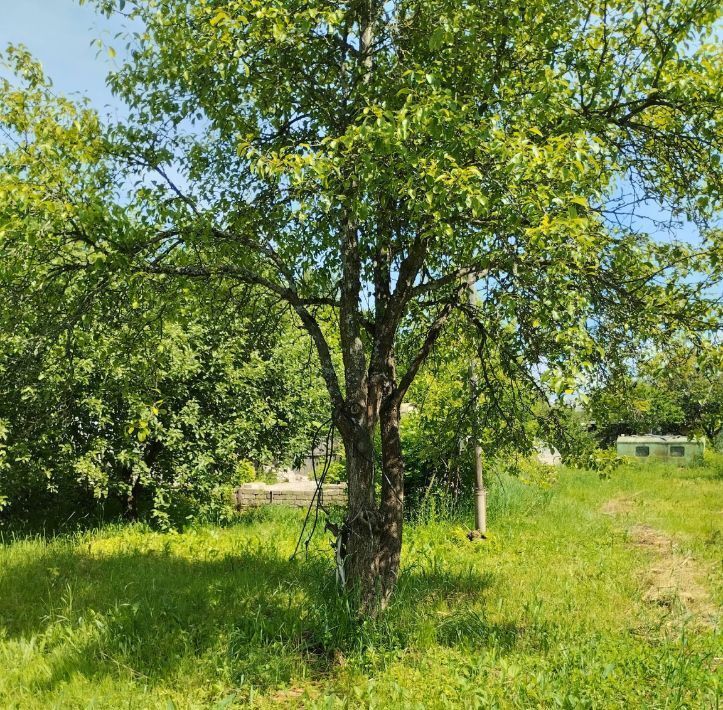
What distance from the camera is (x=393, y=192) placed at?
5082 millimetres

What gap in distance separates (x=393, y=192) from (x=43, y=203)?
2.55 m

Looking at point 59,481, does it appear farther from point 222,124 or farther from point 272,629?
point 222,124

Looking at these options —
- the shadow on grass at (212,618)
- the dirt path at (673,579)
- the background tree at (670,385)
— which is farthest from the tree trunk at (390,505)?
the dirt path at (673,579)

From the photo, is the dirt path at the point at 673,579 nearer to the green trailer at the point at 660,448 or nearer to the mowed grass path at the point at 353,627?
the mowed grass path at the point at 353,627

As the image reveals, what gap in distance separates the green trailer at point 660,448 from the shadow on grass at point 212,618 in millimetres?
21652

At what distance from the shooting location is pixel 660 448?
1112 inches

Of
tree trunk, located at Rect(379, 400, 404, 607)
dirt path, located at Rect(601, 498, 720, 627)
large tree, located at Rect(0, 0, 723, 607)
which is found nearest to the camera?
large tree, located at Rect(0, 0, 723, 607)

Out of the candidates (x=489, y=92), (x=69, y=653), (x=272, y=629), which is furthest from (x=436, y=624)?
(x=489, y=92)

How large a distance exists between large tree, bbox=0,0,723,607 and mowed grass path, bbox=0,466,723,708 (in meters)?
0.79

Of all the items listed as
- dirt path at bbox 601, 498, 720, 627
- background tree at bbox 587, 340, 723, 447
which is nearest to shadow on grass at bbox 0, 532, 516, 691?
dirt path at bbox 601, 498, 720, 627

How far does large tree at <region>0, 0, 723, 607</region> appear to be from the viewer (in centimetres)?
488

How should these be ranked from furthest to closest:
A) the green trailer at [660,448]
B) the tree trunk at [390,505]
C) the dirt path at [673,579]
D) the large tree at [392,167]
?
the green trailer at [660,448]
the dirt path at [673,579]
the tree trunk at [390,505]
the large tree at [392,167]

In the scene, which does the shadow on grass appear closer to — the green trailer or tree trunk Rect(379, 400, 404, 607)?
tree trunk Rect(379, 400, 404, 607)

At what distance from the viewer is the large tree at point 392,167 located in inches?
192
